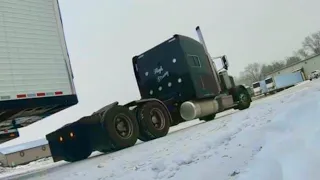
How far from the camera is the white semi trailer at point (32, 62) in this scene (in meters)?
6.80

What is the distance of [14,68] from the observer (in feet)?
22.4

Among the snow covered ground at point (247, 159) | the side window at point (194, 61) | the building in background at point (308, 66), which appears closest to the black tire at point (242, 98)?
the side window at point (194, 61)

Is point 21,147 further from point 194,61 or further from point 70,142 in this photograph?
point 70,142

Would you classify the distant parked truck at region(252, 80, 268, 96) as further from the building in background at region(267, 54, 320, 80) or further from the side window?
the side window

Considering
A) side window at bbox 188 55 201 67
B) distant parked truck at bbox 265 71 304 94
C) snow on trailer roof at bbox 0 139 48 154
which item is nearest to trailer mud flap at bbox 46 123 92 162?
side window at bbox 188 55 201 67

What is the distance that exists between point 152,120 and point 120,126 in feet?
4.56

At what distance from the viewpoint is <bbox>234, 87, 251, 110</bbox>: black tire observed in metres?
15.4

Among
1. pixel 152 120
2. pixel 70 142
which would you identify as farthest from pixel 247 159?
pixel 70 142

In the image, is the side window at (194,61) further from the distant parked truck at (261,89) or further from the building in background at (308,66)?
the building in background at (308,66)

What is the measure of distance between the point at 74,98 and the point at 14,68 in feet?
5.54

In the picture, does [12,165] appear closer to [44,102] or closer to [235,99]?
[235,99]

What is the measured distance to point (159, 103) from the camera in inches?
393

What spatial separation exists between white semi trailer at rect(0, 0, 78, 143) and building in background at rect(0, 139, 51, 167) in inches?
1328

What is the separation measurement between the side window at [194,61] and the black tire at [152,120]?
2345mm
